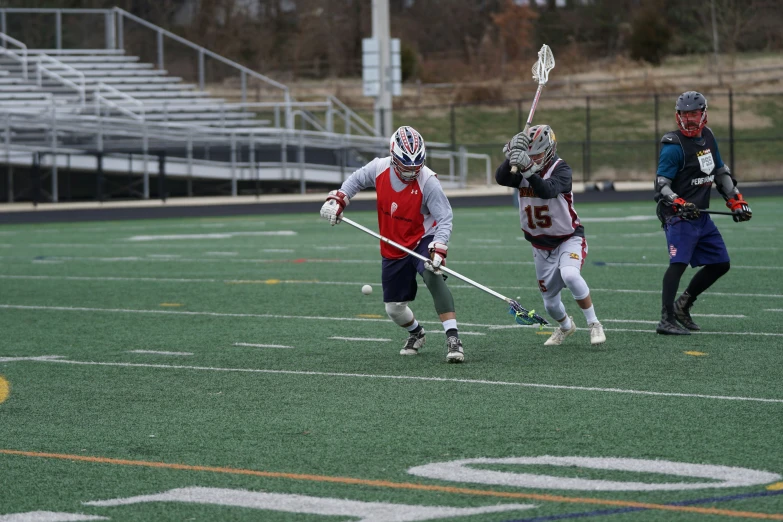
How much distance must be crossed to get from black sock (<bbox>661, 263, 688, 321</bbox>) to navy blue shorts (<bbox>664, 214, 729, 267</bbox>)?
0.06 meters

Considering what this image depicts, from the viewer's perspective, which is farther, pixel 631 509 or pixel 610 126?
pixel 610 126

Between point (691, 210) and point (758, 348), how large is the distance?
1.17m

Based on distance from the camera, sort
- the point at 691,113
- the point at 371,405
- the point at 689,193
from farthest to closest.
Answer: the point at 689,193 < the point at 691,113 < the point at 371,405

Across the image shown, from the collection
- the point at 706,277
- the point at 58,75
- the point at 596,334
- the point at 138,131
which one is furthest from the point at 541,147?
the point at 58,75

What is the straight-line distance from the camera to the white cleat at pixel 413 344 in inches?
373

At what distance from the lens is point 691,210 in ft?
32.1

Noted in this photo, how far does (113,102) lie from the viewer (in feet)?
121

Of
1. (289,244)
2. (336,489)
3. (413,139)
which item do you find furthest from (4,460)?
(289,244)

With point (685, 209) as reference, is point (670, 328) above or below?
below

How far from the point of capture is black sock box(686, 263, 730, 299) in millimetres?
10219

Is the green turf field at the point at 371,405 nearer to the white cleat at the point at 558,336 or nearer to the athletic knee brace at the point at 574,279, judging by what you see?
the white cleat at the point at 558,336

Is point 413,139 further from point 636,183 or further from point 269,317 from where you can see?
point 636,183

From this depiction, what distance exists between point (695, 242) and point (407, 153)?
263 cm

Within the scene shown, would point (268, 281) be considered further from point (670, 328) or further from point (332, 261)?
point (670, 328)
